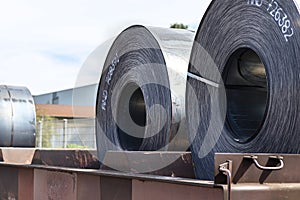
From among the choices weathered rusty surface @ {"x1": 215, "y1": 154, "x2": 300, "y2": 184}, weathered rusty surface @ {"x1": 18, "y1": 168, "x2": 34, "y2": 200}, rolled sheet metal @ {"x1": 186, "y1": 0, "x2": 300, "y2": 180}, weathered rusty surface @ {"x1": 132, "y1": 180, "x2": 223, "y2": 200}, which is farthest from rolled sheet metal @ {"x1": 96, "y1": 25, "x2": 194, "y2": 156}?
weathered rusty surface @ {"x1": 215, "y1": 154, "x2": 300, "y2": 184}

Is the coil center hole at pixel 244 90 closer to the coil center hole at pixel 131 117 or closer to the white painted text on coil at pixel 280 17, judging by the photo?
the white painted text on coil at pixel 280 17

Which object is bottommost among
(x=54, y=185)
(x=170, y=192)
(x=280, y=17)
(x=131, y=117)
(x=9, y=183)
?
(x=9, y=183)

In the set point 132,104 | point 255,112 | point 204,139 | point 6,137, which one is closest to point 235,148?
point 204,139

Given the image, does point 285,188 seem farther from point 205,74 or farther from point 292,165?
point 205,74

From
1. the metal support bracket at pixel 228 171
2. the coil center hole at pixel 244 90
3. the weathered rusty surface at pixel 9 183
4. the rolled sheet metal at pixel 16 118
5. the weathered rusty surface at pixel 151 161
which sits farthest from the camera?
the rolled sheet metal at pixel 16 118

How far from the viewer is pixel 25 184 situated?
381 centimetres

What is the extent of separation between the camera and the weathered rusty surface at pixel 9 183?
157 inches

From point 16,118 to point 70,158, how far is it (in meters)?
2.03

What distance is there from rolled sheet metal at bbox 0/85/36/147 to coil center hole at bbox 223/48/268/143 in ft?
11.6

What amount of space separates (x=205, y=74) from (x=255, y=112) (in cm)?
39

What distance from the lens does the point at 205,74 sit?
322cm

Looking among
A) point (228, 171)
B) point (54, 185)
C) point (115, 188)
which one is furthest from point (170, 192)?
point (54, 185)

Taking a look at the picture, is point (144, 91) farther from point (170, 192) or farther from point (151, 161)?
point (170, 192)

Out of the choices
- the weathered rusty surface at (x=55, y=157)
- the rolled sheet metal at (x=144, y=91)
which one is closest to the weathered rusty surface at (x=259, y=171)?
the rolled sheet metal at (x=144, y=91)
